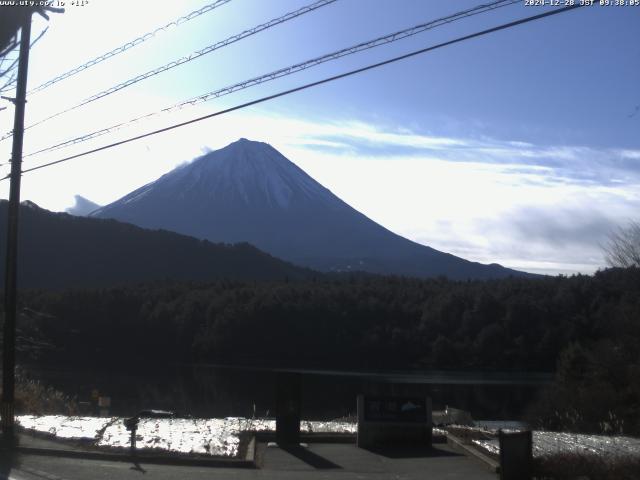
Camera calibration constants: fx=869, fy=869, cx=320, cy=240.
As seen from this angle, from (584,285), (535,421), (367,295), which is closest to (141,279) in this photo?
(367,295)

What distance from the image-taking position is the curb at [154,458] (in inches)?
489

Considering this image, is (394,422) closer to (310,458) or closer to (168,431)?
(310,458)

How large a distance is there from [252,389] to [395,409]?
113ft

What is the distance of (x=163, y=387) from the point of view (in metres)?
49.1

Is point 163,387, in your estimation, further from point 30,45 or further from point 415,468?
point 415,468

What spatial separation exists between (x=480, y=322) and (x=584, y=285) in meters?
9.83

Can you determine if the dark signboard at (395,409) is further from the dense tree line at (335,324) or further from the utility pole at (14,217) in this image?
the dense tree line at (335,324)

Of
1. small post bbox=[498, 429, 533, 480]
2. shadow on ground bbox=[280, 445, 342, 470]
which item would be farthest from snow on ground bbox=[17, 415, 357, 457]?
small post bbox=[498, 429, 533, 480]

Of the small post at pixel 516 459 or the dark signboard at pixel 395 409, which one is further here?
the dark signboard at pixel 395 409

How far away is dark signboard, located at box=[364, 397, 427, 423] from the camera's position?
14.3 meters

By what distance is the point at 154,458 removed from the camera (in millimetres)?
12711

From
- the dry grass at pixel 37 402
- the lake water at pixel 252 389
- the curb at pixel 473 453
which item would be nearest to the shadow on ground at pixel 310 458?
the curb at pixel 473 453

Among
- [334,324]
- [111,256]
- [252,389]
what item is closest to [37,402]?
[252,389]

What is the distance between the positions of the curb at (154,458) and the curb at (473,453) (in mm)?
3327
